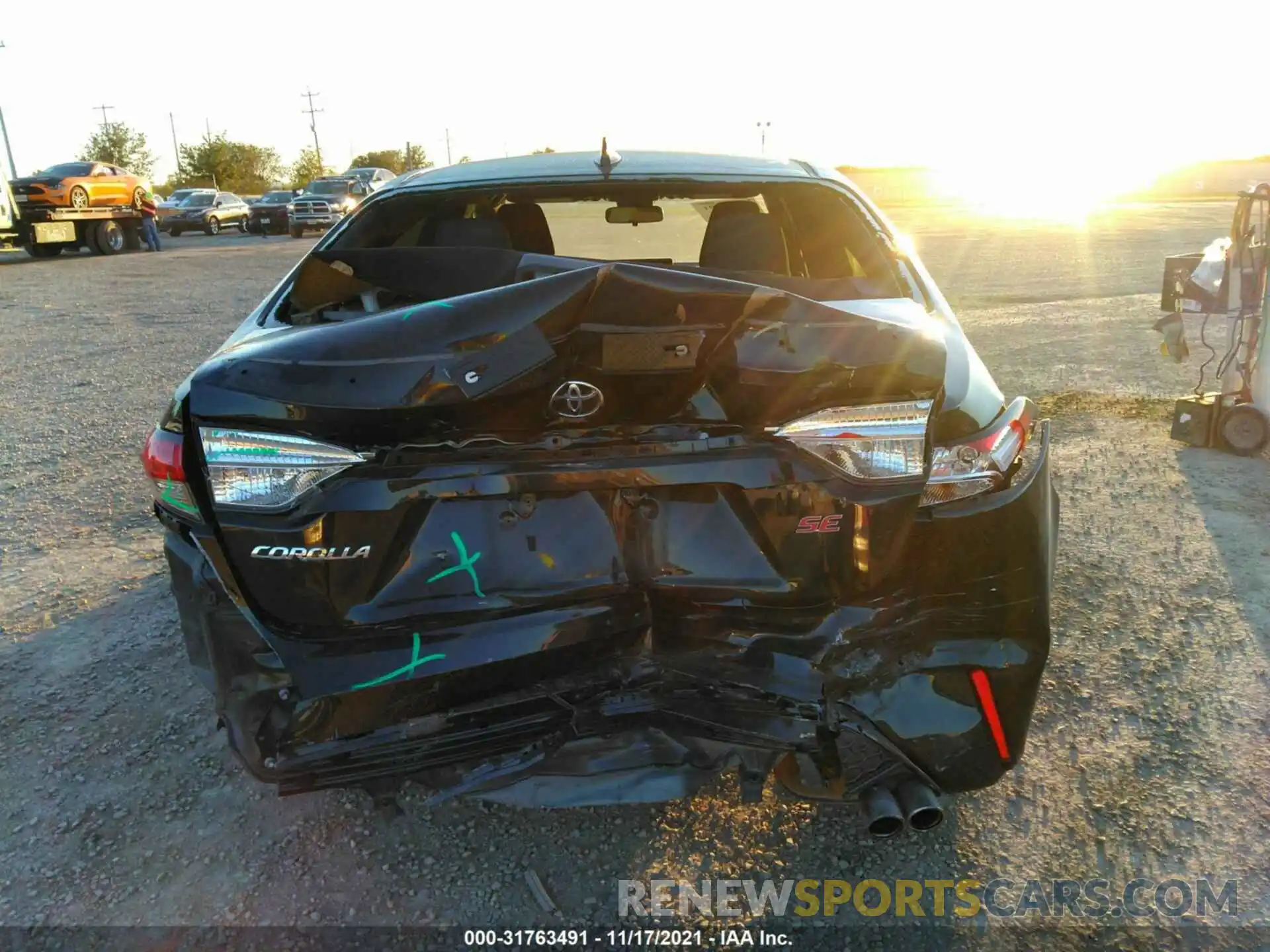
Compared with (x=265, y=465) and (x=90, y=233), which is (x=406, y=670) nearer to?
(x=265, y=465)

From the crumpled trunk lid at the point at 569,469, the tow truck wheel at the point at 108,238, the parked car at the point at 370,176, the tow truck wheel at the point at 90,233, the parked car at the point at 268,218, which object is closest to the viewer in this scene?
the crumpled trunk lid at the point at 569,469

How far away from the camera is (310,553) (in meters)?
1.88

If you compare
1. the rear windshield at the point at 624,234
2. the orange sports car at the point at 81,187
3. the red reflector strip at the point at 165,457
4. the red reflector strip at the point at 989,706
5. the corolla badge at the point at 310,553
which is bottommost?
the red reflector strip at the point at 989,706

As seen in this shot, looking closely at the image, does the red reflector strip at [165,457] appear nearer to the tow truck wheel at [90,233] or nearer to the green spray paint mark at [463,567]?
the green spray paint mark at [463,567]

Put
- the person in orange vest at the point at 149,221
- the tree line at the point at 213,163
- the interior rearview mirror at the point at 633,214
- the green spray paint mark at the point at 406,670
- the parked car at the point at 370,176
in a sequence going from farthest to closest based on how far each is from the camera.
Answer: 1. the tree line at the point at 213,163
2. the parked car at the point at 370,176
3. the person in orange vest at the point at 149,221
4. the interior rearview mirror at the point at 633,214
5. the green spray paint mark at the point at 406,670

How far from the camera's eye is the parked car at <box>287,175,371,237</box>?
2864cm

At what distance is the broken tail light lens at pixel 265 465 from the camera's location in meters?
1.82

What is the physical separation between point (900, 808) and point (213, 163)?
74.4m

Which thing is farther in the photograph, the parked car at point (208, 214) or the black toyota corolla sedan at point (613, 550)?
the parked car at point (208, 214)

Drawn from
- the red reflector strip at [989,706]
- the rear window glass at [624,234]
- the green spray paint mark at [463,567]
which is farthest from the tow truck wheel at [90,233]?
the red reflector strip at [989,706]

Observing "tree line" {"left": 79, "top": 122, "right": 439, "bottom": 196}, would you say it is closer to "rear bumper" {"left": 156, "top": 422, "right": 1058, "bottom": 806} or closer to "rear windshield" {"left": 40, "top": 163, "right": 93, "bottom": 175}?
"rear windshield" {"left": 40, "top": 163, "right": 93, "bottom": 175}

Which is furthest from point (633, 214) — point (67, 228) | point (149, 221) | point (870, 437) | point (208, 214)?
point (208, 214)

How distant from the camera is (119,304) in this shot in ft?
41.6

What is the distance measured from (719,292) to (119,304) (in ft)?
43.9
